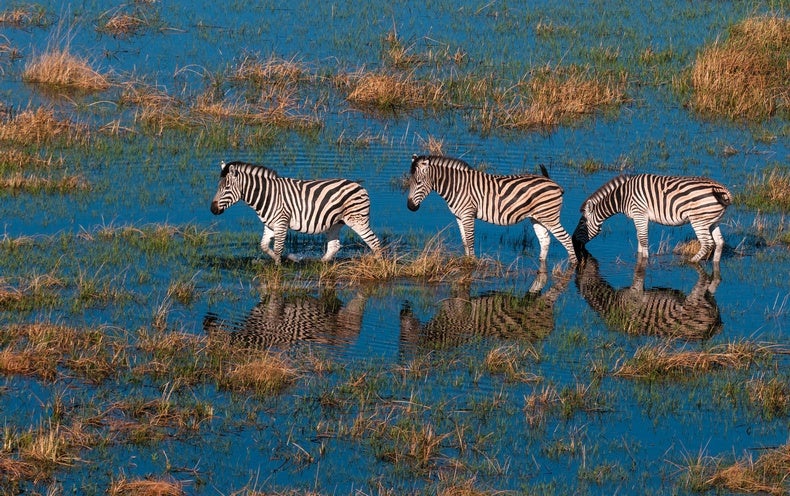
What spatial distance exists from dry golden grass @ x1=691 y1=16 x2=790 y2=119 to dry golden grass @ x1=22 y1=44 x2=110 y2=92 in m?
11.4

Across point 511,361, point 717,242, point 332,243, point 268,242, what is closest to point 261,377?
point 511,361

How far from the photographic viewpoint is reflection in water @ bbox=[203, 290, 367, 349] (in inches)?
584

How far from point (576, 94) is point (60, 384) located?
Result: 48.5 feet

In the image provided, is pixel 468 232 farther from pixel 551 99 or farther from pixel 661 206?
pixel 551 99

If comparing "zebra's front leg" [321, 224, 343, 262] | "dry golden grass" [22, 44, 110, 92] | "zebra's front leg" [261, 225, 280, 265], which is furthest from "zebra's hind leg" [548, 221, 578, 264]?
"dry golden grass" [22, 44, 110, 92]

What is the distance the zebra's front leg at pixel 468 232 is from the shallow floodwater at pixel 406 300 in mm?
303

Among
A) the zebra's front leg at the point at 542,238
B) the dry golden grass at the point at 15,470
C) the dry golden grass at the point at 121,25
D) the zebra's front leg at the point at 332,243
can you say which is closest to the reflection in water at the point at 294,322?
the zebra's front leg at the point at 332,243

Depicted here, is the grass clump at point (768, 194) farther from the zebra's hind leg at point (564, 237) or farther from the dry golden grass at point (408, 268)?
the dry golden grass at point (408, 268)

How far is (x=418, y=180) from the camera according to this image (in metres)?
18.5

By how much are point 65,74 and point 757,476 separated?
56.2 ft

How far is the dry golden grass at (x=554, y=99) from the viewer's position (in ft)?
80.9

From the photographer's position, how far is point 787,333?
618 inches

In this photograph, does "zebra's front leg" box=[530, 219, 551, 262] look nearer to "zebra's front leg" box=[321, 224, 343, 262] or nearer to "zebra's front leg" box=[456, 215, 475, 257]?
"zebra's front leg" box=[456, 215, 475, 257]

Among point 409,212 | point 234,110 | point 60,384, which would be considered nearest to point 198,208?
point 409,212
